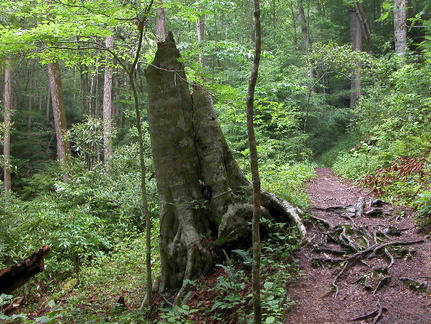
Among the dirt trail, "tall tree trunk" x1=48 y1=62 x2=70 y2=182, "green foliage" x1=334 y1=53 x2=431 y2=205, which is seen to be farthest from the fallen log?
"tall tree trunk" x1=48 y1=62 x2=70 y2=182

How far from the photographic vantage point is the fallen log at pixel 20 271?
4.02 m

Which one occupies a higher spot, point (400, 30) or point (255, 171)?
point (400, 30)

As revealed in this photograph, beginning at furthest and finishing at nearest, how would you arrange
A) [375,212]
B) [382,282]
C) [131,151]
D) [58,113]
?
[58,113] < [131,151] < [375,212] < [382,282]

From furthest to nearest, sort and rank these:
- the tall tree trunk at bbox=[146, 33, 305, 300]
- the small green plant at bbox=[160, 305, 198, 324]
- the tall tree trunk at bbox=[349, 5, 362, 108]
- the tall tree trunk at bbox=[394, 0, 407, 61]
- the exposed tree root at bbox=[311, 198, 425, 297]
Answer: the tall tree trunk at bbox=[349, 5, 362, 108] < the tall tree trunk at bbox=[394, 0, 407, 61] < the tall tree trunk at bbox=[146, 33, 305, 300] < the exposed tree root at bbox=[311, 198, 425, 297] < the small green plant at bbox=[160, 305, 198, 324]

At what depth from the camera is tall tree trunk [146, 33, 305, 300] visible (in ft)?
16.5

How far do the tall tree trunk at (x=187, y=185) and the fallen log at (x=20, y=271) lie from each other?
1.80 metres

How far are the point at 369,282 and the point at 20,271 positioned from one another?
4569 mm

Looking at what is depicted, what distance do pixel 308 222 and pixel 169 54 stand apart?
158 inches

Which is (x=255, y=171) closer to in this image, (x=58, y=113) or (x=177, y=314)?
(x=177, y=314)

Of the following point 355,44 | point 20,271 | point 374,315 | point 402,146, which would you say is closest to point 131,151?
point 20,271

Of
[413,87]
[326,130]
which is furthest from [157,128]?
[326,130]

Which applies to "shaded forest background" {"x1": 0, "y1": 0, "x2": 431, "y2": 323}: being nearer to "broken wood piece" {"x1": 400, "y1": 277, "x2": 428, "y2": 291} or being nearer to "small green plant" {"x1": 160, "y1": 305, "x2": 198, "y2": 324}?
"small green plant" {"x1": 160, "y1": 305, "x2": 198, "y2": 324}

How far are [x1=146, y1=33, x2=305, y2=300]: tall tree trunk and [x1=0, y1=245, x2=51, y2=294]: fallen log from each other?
1.80 meters

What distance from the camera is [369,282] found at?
4039mm
